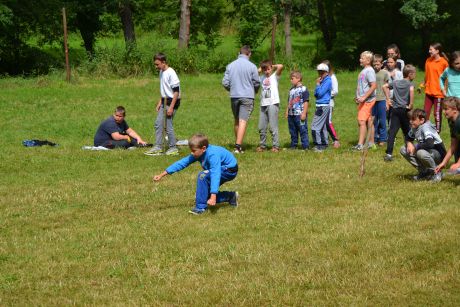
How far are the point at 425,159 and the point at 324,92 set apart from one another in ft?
14.8

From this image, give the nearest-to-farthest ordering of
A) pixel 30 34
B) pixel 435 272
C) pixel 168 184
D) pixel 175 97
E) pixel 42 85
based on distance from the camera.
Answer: pixel 435 272, pixel 168 184, pixel 175 97, pixel 42 85, pixel 30 34

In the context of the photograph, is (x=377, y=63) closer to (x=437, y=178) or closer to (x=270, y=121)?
(x=270, y=121)

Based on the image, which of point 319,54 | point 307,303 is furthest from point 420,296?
point 319,54

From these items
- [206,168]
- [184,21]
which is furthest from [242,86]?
[184,21]

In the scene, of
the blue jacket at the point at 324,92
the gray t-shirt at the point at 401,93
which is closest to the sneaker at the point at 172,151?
the blue jacket at the point at 324,92

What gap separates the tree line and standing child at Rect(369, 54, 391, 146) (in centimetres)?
1957

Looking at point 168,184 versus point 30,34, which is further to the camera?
point 30,34

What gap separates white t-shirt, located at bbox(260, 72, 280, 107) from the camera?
1577 centimetres

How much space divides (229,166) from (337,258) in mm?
2814

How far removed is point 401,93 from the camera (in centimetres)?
1405

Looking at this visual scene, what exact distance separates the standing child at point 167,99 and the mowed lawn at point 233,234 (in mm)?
457

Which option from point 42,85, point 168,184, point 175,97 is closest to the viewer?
point 168,184

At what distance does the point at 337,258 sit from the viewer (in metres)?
7.95

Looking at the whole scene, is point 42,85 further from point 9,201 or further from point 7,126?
point 9,201
